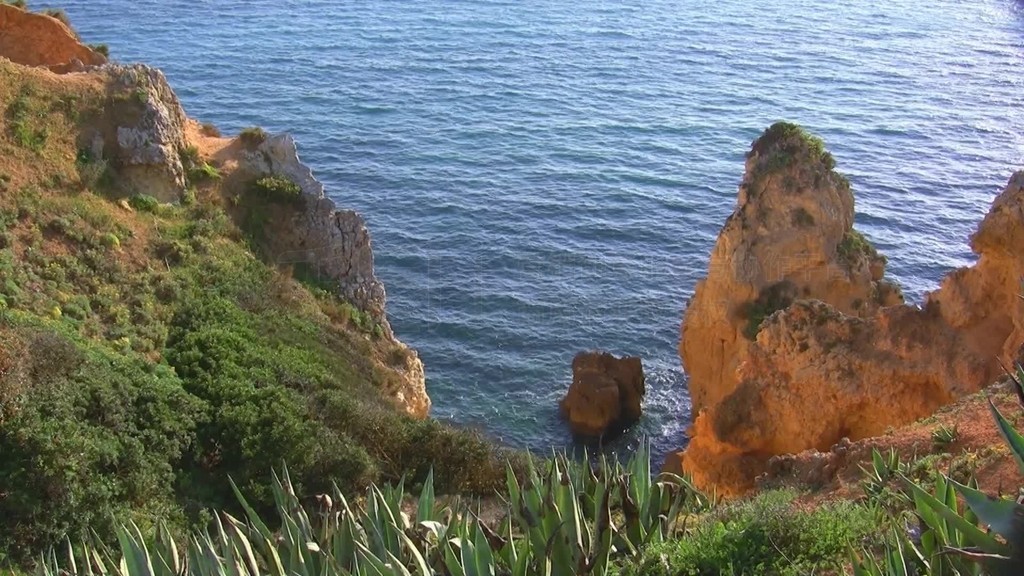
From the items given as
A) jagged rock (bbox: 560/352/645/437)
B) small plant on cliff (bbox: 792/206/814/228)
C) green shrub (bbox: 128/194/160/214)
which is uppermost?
small plant on cliff (bbox: 792/206/814/228)

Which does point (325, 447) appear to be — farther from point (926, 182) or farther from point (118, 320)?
point (926, 182)

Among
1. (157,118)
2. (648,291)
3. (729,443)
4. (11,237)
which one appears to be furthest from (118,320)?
(648,291)

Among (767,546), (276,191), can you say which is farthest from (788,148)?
(767,546)

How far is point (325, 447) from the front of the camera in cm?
2069

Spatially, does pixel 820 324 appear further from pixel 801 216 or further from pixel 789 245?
pixel 801 216

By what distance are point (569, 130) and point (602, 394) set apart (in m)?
27.9

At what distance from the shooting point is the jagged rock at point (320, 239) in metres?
32.1

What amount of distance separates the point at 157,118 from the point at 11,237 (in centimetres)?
796

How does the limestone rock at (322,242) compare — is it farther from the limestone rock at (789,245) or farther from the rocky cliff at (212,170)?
the limestone rock at (789,245)

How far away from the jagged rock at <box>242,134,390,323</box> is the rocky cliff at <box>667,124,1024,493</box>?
1177 centimetres

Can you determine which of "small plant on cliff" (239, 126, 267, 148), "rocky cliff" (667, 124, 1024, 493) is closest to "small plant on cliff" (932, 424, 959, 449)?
"rocky cliff" (667, 124, 1024, 493)

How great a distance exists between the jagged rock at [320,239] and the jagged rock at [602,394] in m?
9.30

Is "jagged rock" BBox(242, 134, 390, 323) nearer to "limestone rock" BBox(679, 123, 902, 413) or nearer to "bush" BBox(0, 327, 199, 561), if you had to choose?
"bush" BBox(0, 327, 199, 561)

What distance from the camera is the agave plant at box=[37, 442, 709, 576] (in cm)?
914
